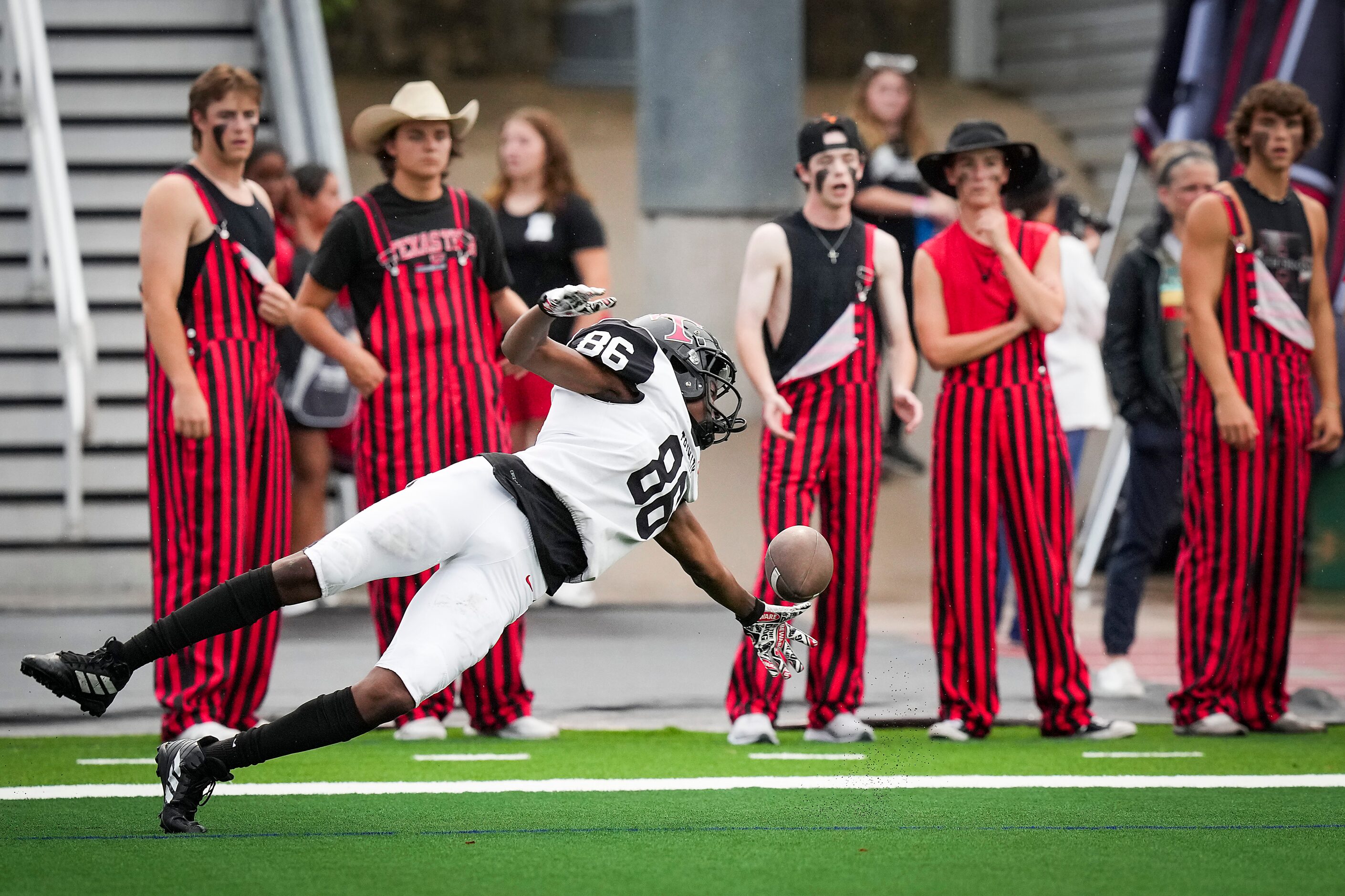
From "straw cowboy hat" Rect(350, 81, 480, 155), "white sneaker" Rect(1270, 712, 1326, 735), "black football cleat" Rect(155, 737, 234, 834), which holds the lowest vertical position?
"white sneaker" Rect(1270, 712, 1326, 735)

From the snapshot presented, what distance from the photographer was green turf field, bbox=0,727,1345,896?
4.29m

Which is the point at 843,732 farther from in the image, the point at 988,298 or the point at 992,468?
the point at 988,298

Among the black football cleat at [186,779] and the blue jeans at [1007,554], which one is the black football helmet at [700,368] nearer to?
the black football cleat at [186,779]

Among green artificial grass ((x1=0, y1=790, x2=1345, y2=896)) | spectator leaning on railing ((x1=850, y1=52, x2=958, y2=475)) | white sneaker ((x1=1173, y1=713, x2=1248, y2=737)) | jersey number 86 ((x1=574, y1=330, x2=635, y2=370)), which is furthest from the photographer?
spectator leaning on railing ((x1=850, y1=52, x2=958, y2=475))

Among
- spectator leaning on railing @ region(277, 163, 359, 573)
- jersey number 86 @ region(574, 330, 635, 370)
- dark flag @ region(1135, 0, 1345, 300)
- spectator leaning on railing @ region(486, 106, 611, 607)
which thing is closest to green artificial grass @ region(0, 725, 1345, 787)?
jersey number 86 @ region(574, 330, 635, 370)

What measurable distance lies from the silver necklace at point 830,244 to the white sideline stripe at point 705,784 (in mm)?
1784

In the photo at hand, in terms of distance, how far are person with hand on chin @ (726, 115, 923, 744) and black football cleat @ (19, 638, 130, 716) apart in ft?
7.54

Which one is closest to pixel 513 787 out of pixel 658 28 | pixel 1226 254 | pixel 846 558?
pixel 846 558

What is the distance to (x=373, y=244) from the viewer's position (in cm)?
635

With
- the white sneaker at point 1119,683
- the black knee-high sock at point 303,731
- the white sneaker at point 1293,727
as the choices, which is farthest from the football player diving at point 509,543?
the white sneaker at point 1119,683

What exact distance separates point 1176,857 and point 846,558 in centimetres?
203

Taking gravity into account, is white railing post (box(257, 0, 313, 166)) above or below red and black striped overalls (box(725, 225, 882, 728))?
above

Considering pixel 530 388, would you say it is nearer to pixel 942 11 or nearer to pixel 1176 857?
pixel 1176 857

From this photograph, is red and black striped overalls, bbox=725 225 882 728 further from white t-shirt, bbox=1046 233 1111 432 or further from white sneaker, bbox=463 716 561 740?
white t-shirt, bbox=1046 233 1111 432
